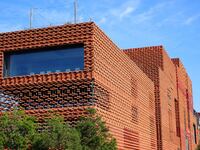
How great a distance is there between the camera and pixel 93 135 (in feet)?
60.6

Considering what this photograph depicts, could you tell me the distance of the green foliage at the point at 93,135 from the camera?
18344 millimetres

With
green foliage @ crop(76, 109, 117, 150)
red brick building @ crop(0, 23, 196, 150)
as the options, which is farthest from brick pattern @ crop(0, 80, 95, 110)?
green foliage @ crop(76, 109, 117, 150)

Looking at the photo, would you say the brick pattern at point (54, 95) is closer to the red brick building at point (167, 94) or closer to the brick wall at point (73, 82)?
the brick wall at point (73, 82)

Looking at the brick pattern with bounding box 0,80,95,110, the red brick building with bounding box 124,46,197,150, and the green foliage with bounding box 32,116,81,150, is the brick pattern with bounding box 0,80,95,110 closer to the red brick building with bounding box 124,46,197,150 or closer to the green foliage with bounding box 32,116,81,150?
the green foliage with bounding box 32,116,81,150

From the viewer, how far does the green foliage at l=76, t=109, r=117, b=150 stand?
18344 millimetres

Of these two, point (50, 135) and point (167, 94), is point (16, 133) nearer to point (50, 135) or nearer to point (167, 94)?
point (50, 135)

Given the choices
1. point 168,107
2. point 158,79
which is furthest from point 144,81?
point 168,107

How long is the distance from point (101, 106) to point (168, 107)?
66.6ft

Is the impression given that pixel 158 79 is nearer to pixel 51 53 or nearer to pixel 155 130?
pixel 155 130

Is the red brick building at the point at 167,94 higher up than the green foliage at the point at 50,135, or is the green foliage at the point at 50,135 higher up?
the red brick building at the point at 167,94

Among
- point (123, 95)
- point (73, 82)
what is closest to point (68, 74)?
point (73, 82)

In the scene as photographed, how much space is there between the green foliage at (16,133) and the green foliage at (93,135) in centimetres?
214

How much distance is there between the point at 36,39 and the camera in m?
23.6

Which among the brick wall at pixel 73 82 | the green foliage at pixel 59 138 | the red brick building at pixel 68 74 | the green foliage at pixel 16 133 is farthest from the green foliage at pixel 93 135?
the red brick building at pixel 68 74
